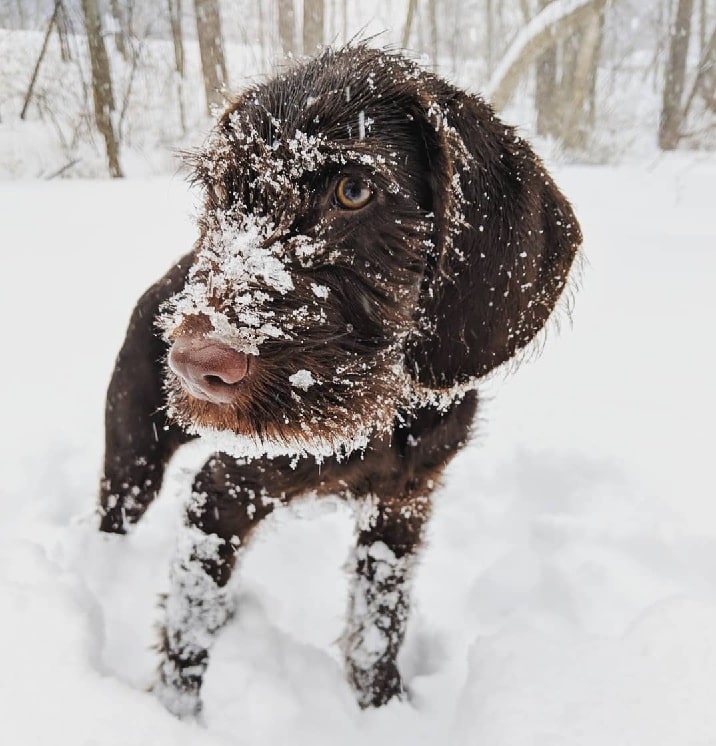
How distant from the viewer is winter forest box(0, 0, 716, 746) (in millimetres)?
1732

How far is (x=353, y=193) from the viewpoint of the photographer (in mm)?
1306

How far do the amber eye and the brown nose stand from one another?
43 centimetres

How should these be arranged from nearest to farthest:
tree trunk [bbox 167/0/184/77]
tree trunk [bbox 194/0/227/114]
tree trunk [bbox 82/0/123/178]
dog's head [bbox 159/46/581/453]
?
dog's head [bbox 159/46/581/453]
tree trunk [bbox 194/0/227/114]
tree trunk [bbox 82/0/123/178]
tree trunk [bbox 167/0/184/77]

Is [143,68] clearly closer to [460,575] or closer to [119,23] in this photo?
[119,23]

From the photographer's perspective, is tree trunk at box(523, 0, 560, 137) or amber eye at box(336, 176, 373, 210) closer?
amber eye at box(336, 176, 373, 210)

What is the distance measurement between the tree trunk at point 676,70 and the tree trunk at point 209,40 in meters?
8.94

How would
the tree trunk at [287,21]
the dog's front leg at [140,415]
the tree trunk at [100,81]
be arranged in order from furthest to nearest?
the tree trunk at [100,81] < the tree trunk at [287,21] < the dog's front leg at [140,415]

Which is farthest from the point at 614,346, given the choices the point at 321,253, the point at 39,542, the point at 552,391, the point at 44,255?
the point at 44,255

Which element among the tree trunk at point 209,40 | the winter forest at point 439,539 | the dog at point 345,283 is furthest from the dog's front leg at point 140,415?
the tree trunk at point 209,40

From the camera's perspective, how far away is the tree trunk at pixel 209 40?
6.36 metres

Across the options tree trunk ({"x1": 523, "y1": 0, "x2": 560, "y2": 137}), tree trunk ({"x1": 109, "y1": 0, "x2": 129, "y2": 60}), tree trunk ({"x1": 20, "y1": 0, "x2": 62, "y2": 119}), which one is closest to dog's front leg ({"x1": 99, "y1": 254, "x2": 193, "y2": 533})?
tree trunk ({"x1": 20, "y1": 0, "x2": 62, "y2": 119})

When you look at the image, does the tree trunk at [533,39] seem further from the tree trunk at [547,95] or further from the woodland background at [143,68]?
the tree trunk at [547,95]

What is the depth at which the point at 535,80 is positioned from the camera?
1243cm

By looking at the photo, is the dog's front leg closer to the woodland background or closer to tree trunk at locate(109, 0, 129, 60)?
the woodland background
